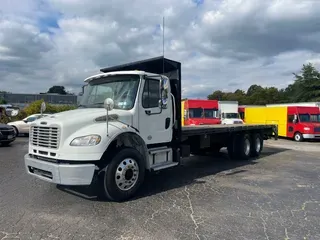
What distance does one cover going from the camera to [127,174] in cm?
569

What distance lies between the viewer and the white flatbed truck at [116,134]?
5184 millimetres

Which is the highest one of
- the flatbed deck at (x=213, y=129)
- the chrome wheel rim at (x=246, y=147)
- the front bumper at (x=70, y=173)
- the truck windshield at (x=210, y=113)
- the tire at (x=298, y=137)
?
the truck windshield at (x=210, y=113)

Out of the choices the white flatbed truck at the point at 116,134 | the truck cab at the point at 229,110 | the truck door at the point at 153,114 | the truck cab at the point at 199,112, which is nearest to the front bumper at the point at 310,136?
the truck cab at the point at 199,112

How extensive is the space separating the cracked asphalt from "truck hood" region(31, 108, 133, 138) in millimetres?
1440

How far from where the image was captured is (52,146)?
17.5 feet

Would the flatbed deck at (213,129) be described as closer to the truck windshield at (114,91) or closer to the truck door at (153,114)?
the truck door at (153,114)

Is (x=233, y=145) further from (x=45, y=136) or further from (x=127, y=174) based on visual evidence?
(x=45, y=136)

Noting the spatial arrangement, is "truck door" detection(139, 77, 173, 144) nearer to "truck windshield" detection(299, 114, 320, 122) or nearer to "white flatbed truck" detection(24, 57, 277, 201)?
"white flatbed truck" detection(24, 57, 277, 201)

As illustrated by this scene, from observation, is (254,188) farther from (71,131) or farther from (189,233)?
(71,131)

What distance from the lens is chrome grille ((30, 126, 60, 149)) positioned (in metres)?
5.31

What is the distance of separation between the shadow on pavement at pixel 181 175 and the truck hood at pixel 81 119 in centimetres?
144

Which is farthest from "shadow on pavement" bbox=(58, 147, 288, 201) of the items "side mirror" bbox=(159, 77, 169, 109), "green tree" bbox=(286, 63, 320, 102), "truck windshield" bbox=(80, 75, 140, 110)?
"green tree" bbox=(286, 63, 320, 102)

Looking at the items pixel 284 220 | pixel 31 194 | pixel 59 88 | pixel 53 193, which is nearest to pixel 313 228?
pixel 284 220

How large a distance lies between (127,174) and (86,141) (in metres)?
1.08
